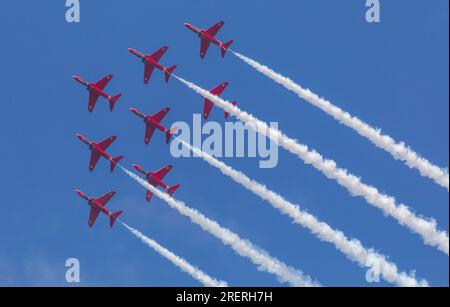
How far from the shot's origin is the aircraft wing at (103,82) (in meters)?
157

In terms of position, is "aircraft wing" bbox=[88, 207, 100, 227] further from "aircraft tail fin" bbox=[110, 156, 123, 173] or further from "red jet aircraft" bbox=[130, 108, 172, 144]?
"red jet aircraft" bbox=[130, 108, 172, 144]

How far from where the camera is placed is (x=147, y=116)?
155875 millimetres

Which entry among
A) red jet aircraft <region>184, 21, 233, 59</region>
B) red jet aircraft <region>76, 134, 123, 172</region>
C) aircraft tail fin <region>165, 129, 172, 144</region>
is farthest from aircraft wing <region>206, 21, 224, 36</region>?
red jet aircraft <region>76, 134, 123, 172</region>

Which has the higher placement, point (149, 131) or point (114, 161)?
point (149, 131)

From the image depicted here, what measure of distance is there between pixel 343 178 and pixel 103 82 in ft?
157

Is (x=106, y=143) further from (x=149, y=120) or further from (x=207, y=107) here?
(x=207, y=107)

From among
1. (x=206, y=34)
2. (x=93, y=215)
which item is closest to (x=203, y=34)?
(x=206, y=34)

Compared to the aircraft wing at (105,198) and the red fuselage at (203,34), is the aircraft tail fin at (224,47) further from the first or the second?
the aircraft wing at (105,198)

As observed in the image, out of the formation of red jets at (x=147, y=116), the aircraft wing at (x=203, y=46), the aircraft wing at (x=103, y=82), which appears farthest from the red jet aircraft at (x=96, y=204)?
the aircraft wing at (x=203, y=46)

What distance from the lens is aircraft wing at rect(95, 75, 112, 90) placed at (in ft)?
515
